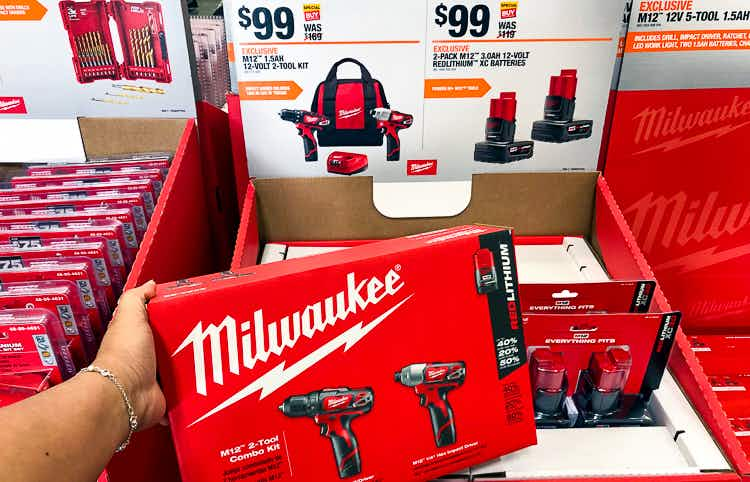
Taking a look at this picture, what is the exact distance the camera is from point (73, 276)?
0.81m

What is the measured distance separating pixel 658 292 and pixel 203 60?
1393 mm

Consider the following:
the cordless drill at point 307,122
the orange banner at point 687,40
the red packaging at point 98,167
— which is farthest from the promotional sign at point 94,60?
the orange banner at point 687,40

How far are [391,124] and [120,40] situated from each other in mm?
624

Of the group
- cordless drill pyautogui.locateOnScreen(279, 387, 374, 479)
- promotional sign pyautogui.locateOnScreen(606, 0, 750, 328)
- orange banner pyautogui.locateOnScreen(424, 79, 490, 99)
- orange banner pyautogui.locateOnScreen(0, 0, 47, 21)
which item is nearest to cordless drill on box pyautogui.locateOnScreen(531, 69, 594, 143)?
orange banner pyautogui.locateOnScreen(424, 79, 490, 99)

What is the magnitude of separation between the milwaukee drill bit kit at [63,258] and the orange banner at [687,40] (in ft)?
4.03

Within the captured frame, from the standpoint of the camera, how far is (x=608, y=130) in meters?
1.46

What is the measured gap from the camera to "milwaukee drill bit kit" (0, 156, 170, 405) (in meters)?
0.69

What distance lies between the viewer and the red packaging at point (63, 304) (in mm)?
748

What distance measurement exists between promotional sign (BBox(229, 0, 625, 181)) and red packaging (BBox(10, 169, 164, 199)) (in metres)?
0.23

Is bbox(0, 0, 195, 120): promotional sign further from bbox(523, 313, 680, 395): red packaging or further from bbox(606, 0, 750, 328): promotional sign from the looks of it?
bbox(606, 0, 750, 328): promotional sign

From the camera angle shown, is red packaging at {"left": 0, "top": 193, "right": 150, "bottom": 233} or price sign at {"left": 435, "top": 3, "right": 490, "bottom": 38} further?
price sign at {"left": 435, "top": 3, "right": 490, "bottom": 38}

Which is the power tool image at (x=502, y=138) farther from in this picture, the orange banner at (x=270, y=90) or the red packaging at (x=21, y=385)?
the red packaging at (x=21, y=385)

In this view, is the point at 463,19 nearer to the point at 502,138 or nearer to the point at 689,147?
the point at 502,138

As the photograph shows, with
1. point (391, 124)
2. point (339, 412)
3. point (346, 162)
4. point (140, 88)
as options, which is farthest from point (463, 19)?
point (339, 412)
